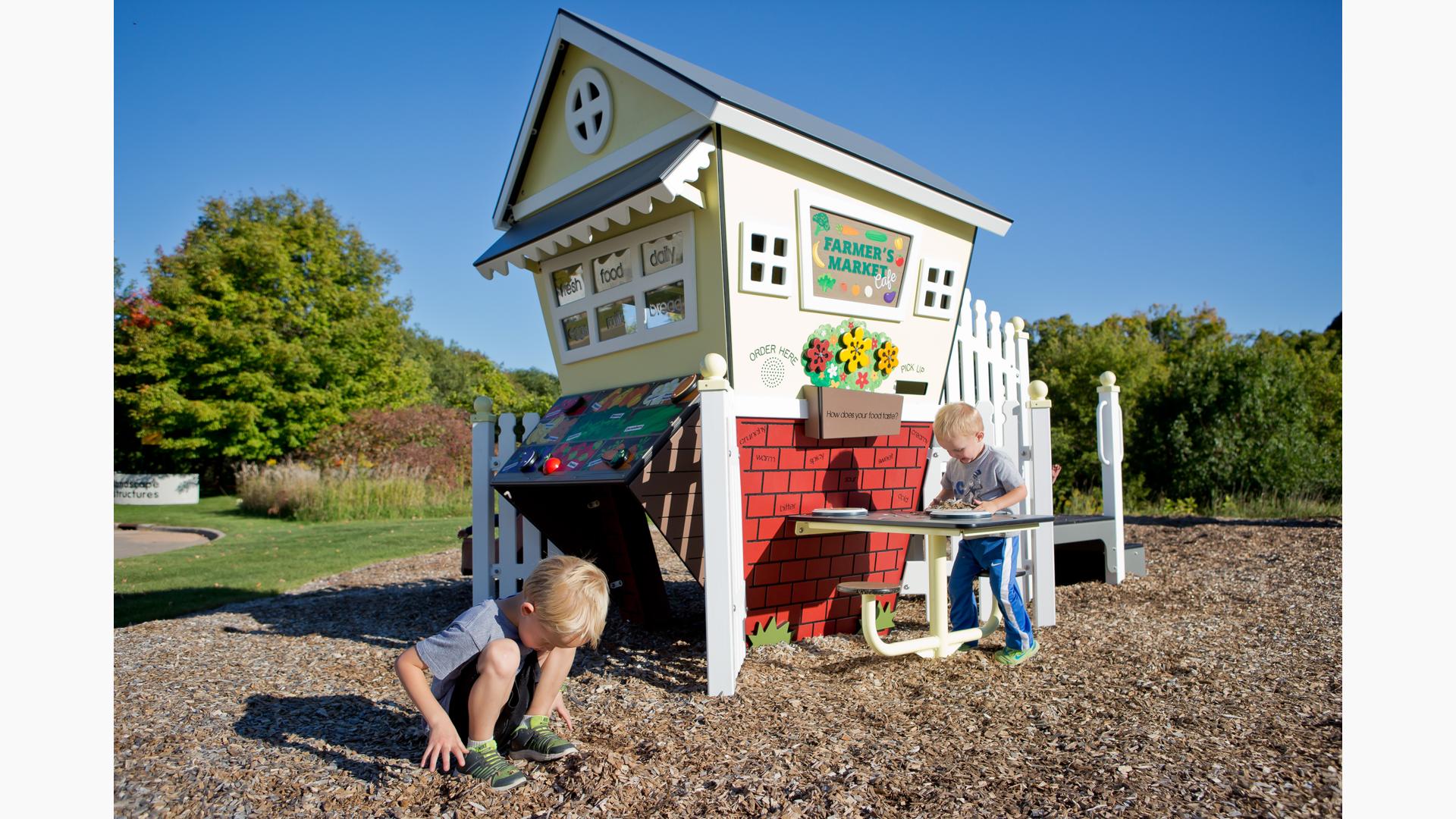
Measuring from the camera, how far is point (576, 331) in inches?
241

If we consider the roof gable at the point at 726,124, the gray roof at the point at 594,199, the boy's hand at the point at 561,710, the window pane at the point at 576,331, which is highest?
the roof gable at the point at 726,124

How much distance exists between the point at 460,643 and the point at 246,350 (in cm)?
2435

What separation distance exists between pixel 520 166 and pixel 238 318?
21.9 meters

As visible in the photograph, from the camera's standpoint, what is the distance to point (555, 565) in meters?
3.12

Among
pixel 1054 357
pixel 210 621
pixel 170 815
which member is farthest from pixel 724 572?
pixel 1054 357

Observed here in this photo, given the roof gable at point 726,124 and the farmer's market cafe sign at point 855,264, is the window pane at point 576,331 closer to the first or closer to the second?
the roof gable at point 726,124

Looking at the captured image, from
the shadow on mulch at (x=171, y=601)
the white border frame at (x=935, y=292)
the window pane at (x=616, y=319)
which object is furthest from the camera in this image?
the shadow on mulch at (x=171, y=601)

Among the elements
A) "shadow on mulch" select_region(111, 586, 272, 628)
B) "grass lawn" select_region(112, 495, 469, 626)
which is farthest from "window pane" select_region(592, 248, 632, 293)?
"shadow on mulch" select_region(111, 586, 272, 628)

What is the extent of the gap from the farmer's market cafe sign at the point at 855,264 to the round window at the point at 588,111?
5.34 ft

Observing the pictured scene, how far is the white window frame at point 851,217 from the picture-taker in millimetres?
5188

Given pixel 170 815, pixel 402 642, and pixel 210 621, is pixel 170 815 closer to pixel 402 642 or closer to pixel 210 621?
pixel 402 642

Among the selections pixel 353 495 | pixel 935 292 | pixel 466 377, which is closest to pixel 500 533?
pixel 935 292

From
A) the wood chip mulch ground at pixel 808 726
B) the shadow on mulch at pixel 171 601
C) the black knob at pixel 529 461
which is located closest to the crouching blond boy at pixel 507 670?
the wood chip mulch ground at pixel 808 726
